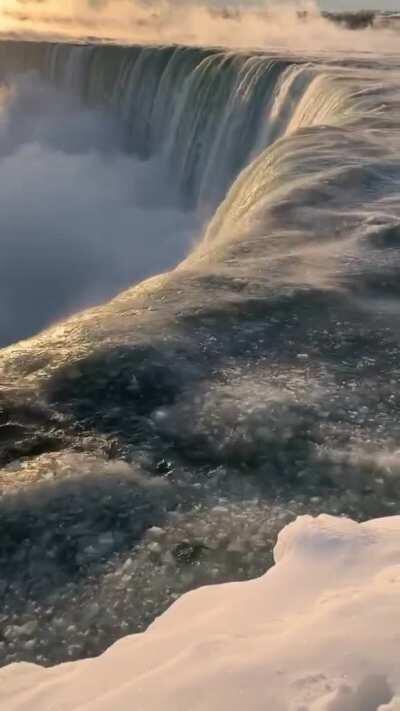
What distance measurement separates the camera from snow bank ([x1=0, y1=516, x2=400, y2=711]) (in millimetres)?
1489

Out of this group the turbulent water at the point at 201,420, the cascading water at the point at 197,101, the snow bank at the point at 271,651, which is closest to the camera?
the snow bank at the point at 271,651

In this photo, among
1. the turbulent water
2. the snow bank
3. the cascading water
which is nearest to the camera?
the snow bank

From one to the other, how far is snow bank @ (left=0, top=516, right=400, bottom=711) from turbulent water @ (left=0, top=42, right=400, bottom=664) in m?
0.19

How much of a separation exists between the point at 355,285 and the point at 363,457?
167cm

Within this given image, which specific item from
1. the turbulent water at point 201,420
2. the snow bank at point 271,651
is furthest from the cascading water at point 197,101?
the snow bank at point 271,651

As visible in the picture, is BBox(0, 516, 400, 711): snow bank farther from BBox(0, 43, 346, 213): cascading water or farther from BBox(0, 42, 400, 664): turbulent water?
BBox(0, 43, 346, 213): cascading water

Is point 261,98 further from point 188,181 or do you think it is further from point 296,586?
point 296,586

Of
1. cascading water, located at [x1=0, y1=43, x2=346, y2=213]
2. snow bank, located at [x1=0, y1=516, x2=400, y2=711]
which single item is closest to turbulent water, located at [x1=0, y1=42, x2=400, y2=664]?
snow bank, located at [x1=0, y1=516, x2=400, y2=711]

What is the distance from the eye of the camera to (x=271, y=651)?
161 centimetres

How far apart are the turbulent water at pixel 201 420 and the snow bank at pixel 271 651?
0.19m

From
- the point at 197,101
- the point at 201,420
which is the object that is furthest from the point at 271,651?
the point at 197,101

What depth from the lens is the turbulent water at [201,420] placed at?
7.45ft

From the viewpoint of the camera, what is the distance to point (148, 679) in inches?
63.8

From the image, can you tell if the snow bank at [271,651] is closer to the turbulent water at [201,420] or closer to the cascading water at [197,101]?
the turbulent water at [201,420]
